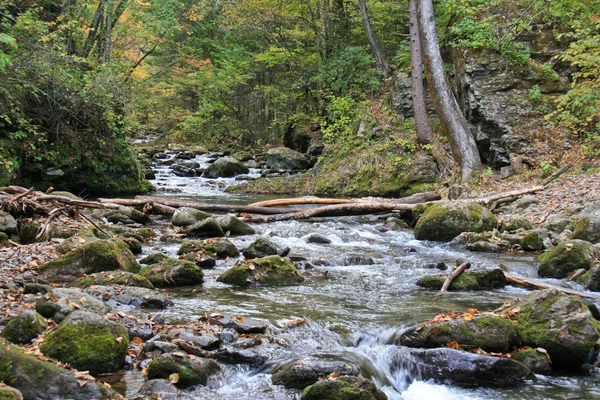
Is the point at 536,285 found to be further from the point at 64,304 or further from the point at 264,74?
the point at 264,74

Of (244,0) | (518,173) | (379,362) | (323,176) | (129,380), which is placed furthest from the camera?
(244,0)

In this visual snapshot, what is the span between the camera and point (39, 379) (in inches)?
137

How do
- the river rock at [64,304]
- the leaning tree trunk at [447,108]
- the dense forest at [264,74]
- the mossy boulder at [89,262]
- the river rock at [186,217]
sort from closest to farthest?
the river rock at [64,304]
the mossy boulder at [89,262]
the river rock at [186,217]
the dense forest at [264,74]
the leaning tree trunk at [447,108]

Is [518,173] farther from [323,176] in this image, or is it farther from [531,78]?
[323,176]

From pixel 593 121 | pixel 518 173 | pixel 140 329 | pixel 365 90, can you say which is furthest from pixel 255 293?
pixel 365 90

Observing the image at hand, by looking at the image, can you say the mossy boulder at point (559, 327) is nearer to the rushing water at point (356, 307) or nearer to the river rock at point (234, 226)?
the rushing water at point (356, 307)

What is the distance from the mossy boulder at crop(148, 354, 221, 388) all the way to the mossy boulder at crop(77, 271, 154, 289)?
2.45 metres

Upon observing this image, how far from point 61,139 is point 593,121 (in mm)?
15410

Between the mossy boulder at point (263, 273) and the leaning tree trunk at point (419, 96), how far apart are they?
10903 millimetres

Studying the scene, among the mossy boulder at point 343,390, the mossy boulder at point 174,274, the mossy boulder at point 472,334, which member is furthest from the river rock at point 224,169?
the mossy boulder at point 343,390

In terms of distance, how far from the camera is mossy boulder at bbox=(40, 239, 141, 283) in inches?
264

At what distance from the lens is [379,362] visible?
470cm

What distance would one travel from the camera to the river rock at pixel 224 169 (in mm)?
23500

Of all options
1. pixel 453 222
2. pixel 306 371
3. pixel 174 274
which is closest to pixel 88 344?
pixel 306 371
